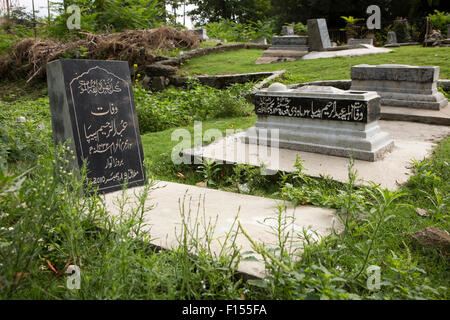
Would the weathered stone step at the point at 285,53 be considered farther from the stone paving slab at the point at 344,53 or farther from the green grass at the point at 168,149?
the green grass at the point at 168,149

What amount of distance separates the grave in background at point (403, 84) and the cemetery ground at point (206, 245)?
2.03 metres

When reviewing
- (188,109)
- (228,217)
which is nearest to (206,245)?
(228,217)

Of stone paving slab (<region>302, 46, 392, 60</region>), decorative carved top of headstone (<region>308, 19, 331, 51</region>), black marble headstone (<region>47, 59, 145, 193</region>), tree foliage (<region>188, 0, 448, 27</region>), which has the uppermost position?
tree foliage (<region>188, 0, 448, 27</region>)

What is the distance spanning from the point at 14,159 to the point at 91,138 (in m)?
1.13

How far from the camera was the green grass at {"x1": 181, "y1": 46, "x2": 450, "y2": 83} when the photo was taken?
914 centimetres

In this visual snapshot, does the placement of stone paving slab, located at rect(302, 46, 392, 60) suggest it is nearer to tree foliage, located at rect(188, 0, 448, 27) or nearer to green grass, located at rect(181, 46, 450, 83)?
green grass, located at rect(181, 46, 450, 83)

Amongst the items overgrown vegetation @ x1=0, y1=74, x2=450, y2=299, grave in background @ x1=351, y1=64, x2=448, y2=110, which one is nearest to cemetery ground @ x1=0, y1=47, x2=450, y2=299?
overgrown vegetation @ x1=0, y1=74, x2=450, y2=299

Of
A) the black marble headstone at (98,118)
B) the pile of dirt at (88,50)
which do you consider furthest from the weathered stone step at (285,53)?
the black marble headstone at (98,118)

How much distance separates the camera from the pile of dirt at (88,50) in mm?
12633

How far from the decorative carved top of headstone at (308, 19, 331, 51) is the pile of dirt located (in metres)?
5.11

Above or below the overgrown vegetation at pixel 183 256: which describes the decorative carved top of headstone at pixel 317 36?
above

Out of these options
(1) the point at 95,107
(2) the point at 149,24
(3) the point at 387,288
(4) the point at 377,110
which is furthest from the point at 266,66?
(3) the point at 387,288
